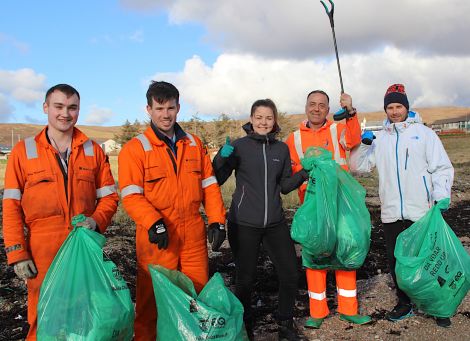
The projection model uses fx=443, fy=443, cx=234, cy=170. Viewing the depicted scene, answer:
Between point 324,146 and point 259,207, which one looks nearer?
point 259,207

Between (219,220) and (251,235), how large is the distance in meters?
0.30

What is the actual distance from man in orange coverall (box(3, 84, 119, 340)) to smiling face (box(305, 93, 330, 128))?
1935mm

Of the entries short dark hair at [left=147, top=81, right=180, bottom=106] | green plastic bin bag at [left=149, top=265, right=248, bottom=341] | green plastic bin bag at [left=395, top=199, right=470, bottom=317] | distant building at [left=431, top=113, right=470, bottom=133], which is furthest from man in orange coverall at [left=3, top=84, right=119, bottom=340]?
distant building at [left=431, top=113, right=470, bottom=133]

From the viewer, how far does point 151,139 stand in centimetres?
298

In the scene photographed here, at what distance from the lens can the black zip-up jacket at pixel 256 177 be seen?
3.31 m

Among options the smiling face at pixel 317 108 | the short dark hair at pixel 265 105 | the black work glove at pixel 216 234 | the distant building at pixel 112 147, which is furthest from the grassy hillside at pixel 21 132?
the black work glove at pixel 216 234

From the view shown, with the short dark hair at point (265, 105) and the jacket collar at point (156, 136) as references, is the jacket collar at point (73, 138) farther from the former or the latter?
the short dark hair at point (265, 105)

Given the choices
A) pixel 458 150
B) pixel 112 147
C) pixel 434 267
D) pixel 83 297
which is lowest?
pixel 458 150

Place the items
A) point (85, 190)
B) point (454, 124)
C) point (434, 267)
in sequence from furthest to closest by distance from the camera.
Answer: point (454, 124), point (434, 267), point (85, 190)

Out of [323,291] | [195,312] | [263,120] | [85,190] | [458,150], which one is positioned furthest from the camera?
[458,150]

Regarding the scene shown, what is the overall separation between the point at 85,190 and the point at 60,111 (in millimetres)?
523

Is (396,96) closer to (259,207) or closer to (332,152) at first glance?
(332,152)

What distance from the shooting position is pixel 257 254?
11.0 ft

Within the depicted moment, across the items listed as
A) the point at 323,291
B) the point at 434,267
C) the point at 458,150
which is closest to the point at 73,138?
the point at 323,291
